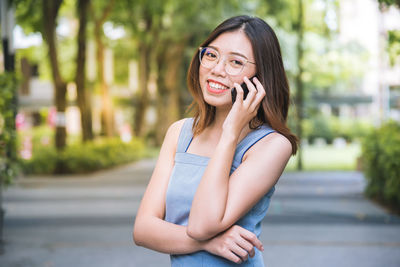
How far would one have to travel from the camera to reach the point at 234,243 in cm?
198

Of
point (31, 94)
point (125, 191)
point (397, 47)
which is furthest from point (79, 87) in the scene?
point (31, 94)

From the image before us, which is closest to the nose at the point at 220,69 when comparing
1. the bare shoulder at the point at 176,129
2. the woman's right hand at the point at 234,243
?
the bare shoulder at the point at 176,129

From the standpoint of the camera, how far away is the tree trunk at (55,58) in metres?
15.8

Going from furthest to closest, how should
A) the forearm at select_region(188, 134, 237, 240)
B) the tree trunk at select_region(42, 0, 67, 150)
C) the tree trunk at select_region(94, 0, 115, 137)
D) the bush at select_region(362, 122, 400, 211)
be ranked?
the tree trunk at select_region(94, 0, 115, 137) < the tree trunk at select_region(42, 0, 67, 150) < the bush at select_region(362, 122, 400, 211) < the forearm at select_region(188, 134, 237, 240)

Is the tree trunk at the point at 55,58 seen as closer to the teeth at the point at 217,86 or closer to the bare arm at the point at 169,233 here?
the bare arm at the point at 169,233

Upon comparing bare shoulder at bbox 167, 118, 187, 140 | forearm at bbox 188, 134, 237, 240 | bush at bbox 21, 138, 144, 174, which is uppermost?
bare shoulder at bbox 167, 118, 187, 140

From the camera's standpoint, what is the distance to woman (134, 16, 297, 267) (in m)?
1.95

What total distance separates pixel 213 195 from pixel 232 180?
94 mm

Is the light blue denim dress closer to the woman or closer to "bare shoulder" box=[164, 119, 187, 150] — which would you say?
the woman

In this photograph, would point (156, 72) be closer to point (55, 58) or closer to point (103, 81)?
point (103, 81)

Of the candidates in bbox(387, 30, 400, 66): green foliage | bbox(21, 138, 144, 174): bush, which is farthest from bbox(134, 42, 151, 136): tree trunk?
bbox(387, 30, 400, 66): green foliage

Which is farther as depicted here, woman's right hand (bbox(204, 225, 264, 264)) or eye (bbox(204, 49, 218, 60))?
eye (bbox(204, 49, 218, 60))

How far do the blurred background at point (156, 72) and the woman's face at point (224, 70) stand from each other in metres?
0.45

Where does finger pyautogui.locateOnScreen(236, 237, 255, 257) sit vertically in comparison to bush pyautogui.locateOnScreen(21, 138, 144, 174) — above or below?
above
